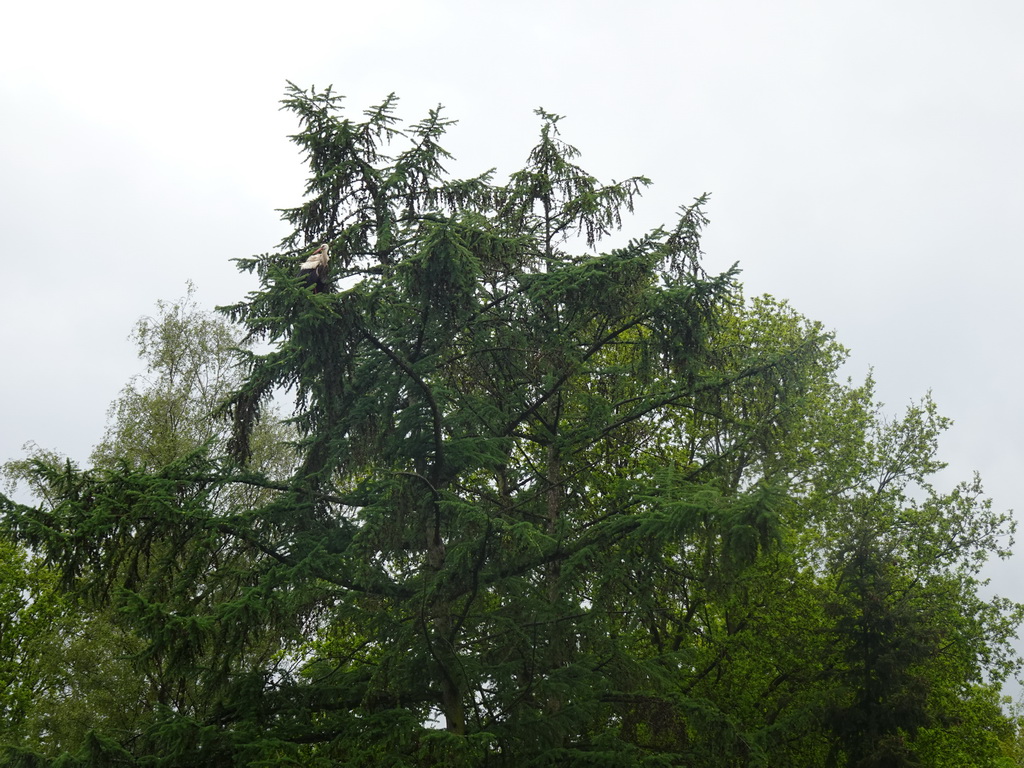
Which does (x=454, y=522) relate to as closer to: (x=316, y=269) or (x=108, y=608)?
(x=316, y=269)

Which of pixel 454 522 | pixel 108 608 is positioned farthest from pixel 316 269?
pixel 108 608

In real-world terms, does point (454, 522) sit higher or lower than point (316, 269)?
lower

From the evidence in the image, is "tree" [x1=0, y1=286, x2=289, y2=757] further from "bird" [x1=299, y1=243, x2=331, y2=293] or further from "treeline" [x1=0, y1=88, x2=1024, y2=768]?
"bird" [x1=299, y1=243, x2=331, y2=293]

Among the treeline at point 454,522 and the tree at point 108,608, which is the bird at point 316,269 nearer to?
the treeline at point 454,522

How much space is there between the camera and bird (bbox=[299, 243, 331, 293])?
10258mm

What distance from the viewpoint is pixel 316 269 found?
10336 mm

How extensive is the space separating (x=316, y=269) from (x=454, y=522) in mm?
3284

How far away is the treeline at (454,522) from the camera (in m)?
9.76

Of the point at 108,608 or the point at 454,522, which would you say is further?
the point at 108,608

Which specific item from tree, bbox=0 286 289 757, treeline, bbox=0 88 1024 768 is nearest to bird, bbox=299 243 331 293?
treeline, bbox=0 88 1024 768

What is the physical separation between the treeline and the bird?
481 mm

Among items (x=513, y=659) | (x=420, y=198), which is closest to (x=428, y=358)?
(x=420, y=198)

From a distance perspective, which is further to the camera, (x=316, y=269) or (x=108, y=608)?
(x=108, y=608)

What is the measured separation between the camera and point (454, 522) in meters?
10.7
